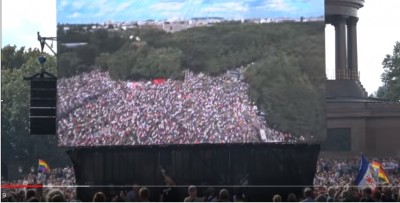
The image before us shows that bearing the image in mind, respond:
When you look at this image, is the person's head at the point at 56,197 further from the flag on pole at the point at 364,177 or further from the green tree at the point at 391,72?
the green tree at the point at 391,72

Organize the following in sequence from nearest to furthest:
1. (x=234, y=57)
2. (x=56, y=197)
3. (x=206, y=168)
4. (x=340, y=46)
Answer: (x=56, y=197) < (x=206, y=168) < (x=234, y=57) < (x=340, y=46)

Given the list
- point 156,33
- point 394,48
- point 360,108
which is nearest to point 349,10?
point 360,108

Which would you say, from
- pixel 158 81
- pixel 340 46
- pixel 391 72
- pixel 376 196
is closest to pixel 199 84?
pixel 158 81

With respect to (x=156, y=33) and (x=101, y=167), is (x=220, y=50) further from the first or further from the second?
(x=101, y=167)

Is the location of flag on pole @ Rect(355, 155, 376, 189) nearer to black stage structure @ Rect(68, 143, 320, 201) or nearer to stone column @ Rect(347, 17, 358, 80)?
black stage structure @ Rect(68, 143, 320, 201)

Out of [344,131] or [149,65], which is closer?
[149,65]

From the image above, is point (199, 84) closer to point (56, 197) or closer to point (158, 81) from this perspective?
point (158, 81)
